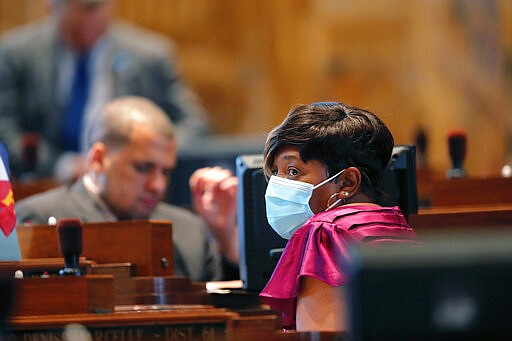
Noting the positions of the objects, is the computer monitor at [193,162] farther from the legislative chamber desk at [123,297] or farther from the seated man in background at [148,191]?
the legislative chamber desk at [123,297]

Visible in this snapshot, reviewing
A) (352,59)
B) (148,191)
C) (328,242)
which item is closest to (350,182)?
(328,242)

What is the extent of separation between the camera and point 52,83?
8.08 meters

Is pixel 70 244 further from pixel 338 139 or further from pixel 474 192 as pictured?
pixel 474 192

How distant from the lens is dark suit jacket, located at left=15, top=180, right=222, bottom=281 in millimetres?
4852

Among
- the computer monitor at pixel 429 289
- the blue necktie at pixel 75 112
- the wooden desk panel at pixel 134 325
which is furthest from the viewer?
the blue necktie at pixel 75 112

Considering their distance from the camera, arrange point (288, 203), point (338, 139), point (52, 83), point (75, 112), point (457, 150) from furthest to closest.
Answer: point (52, 83), point (75, 112), point (457, 150), point (288, 203), point (338, 139)

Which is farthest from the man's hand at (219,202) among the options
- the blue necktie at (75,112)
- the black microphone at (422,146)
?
the blue necktie at (75,112)

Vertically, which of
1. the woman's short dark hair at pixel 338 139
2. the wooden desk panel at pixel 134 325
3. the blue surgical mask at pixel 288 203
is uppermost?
the woman's short dark hair at pixel 338 139

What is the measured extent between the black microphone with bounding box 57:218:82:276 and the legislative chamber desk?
0.06 m

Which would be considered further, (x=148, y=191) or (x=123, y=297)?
(x=148, y=191)

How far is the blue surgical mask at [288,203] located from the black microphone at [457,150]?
168cm

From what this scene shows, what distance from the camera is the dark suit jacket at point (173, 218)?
15.9 ft

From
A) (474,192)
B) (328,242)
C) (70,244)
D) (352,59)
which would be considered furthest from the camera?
(352,59)

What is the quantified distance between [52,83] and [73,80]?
0.17m
